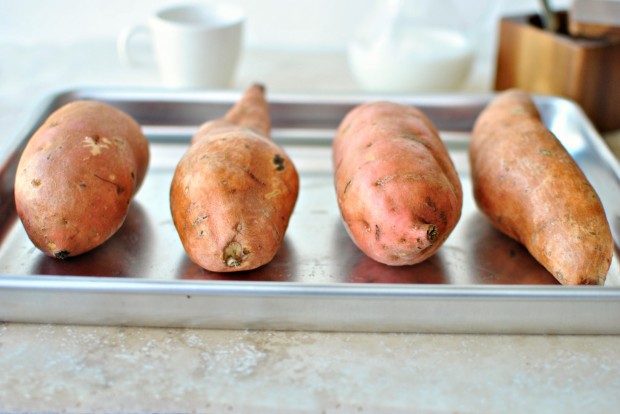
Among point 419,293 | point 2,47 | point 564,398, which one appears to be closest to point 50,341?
point 419,293

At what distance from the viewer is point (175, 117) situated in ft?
3.76

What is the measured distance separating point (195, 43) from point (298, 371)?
27.8 inches

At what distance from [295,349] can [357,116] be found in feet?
1.02

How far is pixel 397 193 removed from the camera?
727mm

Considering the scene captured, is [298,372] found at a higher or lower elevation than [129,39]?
lower

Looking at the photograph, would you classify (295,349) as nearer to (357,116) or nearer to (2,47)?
(357,116)

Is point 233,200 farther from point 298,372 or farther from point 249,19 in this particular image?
point 249,19

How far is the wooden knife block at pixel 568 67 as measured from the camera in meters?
1.13

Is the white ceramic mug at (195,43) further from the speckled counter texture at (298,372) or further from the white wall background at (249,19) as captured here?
the speckled counter texture at (298,372)

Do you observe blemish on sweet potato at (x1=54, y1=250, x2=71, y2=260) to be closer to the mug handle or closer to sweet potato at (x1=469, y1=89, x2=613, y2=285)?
sweet potato at (x1=469, y1=89, x2=613, y2=285)

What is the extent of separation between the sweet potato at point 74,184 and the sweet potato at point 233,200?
0.07 metres

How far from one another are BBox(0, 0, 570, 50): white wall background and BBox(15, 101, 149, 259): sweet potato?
0.86m

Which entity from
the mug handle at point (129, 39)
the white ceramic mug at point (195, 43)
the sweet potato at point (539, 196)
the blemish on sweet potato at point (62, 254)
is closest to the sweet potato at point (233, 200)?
the blemish on sweet potato at point (62, 254)

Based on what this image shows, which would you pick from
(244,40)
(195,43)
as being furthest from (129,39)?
(244,40)
